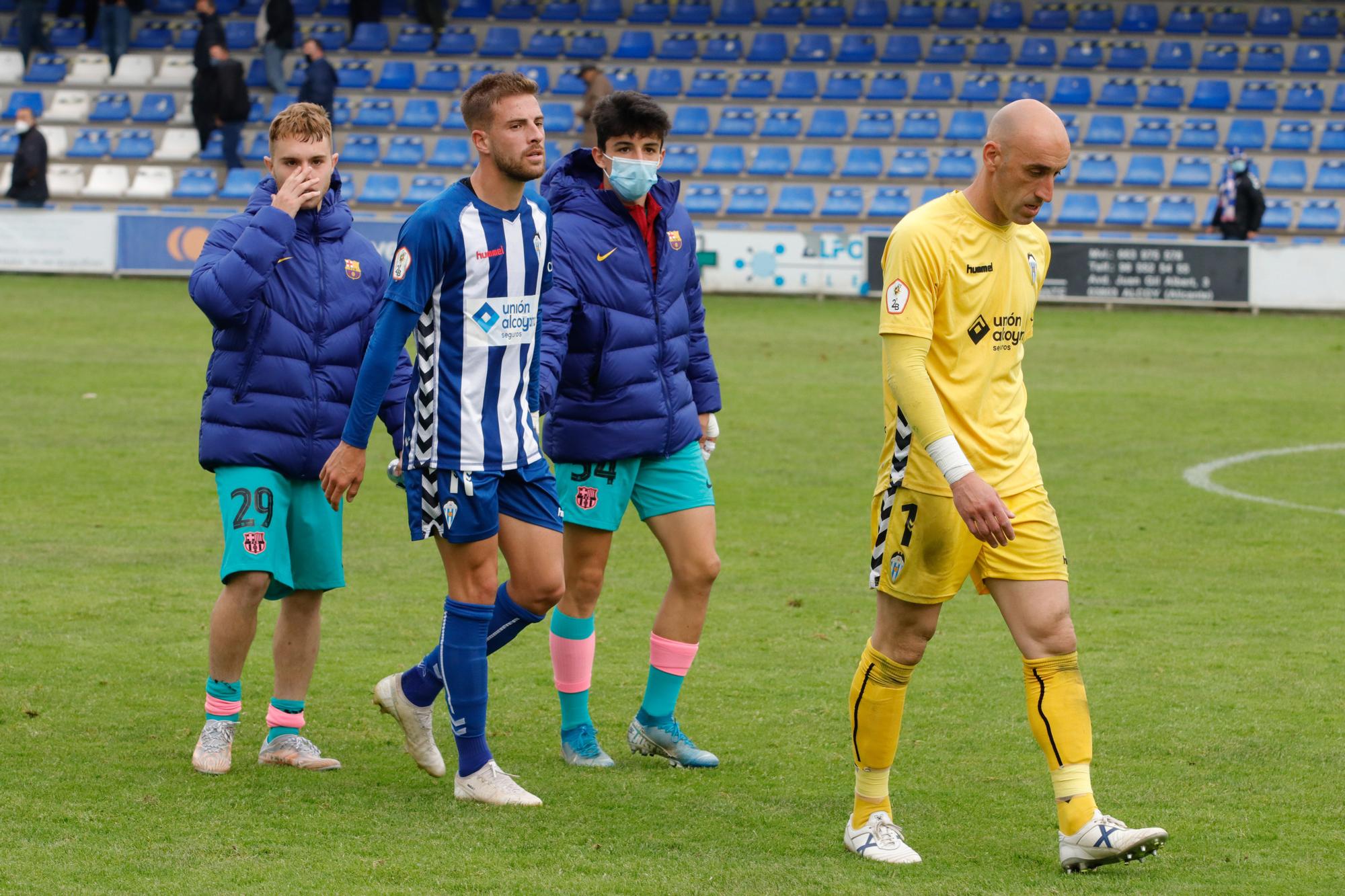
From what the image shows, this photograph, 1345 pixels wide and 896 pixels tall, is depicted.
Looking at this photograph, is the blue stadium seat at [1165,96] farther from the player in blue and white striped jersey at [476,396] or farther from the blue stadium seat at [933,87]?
the player in blue and white striped jersey at [476,396]

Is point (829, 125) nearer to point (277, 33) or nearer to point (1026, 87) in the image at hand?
point (1026, 87)

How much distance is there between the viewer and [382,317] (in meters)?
4.54

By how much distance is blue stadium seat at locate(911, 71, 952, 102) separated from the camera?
1140 inches

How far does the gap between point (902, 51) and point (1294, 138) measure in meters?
6.89

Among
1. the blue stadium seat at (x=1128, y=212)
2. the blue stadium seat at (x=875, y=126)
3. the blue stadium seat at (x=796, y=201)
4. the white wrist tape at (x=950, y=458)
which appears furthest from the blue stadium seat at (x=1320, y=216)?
the white wrist tape at (x=950, y=458)

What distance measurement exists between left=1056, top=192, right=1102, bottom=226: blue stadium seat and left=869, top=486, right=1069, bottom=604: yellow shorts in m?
23.0

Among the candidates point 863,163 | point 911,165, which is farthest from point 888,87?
point 911,165

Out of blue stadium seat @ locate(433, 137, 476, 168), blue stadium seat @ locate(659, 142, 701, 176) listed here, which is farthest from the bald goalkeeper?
blue stadium seat @ locate(433, 137, 476, 168)

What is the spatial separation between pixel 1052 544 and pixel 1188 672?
2.34 meters

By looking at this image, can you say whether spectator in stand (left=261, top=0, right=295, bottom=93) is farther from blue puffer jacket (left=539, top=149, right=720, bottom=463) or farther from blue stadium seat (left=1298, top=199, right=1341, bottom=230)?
blue puffer jacket (left=539, top=149, right=720, bottom=463)

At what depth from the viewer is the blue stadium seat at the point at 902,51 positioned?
30.0 metres

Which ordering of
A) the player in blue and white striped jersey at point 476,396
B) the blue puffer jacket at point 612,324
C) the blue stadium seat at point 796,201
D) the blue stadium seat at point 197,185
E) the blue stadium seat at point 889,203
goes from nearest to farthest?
the player in blue and white striped jersey at point 476,396, the blue puffer jacket at point 612,324, the blue stadium seat at point 889,203, the blue stadium seat at point 796,201, the blue stadium seat at point 197,185

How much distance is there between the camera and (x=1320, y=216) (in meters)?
26.2

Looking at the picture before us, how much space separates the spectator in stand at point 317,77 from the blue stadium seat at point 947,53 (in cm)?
1042
